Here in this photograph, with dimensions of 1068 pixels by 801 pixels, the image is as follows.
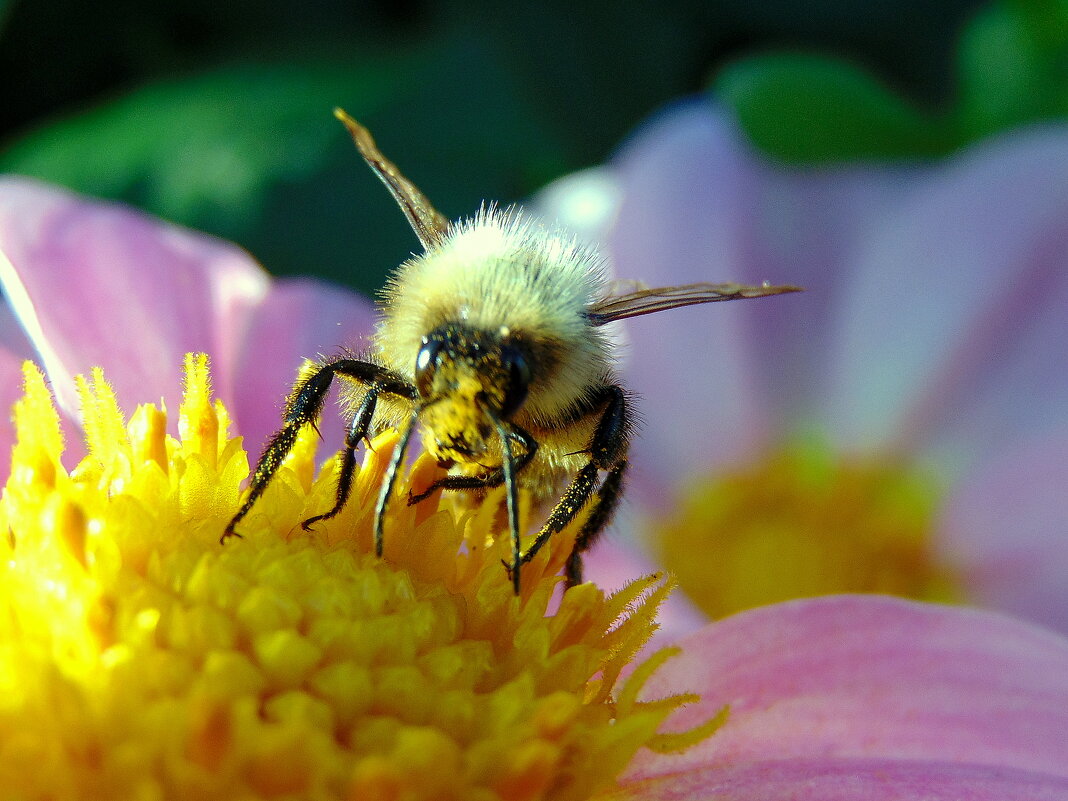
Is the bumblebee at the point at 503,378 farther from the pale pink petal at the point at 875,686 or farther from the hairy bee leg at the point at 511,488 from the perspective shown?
the pale pink petal at the point at 875,686

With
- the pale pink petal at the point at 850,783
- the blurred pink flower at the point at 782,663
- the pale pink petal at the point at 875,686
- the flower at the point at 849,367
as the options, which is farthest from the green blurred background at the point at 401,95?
the pale pink petal at the point at 850,783

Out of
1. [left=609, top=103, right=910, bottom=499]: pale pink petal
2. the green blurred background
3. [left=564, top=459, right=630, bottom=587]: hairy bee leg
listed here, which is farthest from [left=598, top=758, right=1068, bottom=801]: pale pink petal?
the green blurred background

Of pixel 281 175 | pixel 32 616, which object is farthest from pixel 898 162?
pixel 32 616

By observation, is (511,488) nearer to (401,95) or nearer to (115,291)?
(115,291)

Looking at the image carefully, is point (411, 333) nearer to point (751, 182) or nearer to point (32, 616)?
point (32, 616)

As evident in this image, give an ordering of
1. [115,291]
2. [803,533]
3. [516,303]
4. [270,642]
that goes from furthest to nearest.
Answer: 1. [803,533]
2. [115,291]
3. [516,303]
4. [270,642]

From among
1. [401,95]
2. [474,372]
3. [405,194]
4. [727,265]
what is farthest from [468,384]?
[401,95]

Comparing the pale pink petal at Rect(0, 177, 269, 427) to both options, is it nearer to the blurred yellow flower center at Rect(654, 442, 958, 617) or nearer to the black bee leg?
the black bee leg
